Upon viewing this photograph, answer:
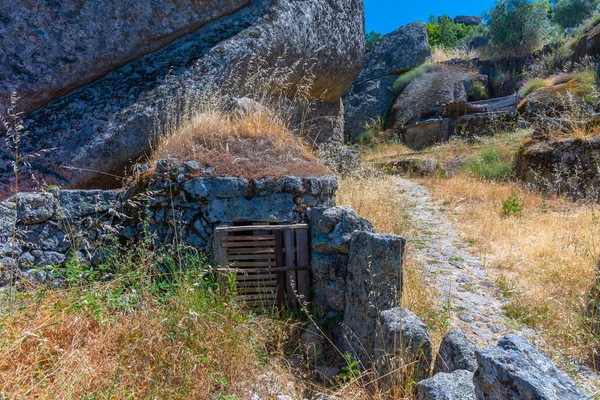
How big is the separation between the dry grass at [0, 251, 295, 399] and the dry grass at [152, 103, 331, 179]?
1400 mm

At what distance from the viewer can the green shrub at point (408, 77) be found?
52.9 ft

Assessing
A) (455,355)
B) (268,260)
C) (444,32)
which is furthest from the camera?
(444,32)

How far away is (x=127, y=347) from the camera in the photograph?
232cm

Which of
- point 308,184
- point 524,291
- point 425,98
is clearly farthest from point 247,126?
point 425,98

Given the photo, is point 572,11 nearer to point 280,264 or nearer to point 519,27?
point 519,27

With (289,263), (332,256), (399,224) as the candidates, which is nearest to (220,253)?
(289,263)

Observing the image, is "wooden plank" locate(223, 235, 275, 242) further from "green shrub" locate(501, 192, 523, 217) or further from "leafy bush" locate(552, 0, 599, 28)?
"leafy bush" locate(552, 0, 599, 28)

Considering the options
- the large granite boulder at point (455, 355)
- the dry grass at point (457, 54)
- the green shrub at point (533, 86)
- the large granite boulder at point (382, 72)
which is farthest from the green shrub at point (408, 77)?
the large granite boulder at point (455, 355)

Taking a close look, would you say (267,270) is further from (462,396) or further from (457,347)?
(462,396)

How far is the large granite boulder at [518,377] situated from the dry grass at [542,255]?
1.54 m

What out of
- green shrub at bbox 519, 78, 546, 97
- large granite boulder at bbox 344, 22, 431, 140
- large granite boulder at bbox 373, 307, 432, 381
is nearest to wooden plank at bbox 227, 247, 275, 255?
large granite boulder at bbox 373, 307, 432, 381

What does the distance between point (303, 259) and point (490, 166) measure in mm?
6190

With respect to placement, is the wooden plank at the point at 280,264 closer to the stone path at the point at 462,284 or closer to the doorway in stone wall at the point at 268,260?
the doorway in stone wall at the point at 268,260

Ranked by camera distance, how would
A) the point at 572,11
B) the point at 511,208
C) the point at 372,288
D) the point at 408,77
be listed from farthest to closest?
1. the point at 572,11
2. the point at 408,77
3. the point at 511,208
4. the point at 372,288
